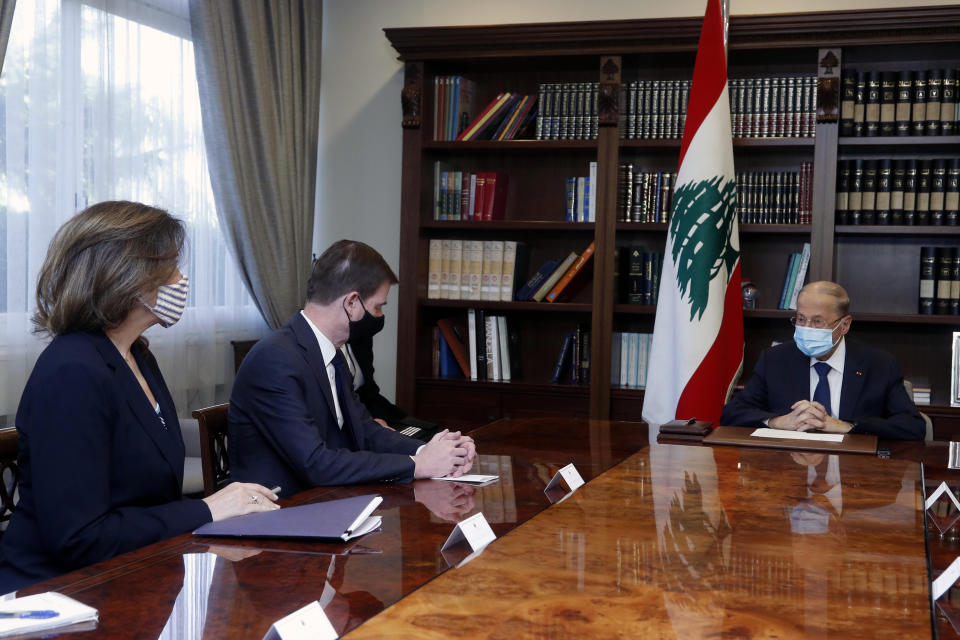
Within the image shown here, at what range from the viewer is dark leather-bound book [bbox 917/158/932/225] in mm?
4180

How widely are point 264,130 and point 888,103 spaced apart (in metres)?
2.76

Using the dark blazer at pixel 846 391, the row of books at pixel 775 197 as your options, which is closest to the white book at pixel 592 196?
the row of books at pixel 775 197

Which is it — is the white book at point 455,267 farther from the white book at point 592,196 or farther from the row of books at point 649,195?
the row of books at point 649,195

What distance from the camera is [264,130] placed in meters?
4.48

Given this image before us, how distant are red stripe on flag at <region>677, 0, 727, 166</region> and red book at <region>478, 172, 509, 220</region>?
101cm

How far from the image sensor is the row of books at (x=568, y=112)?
4539 millimetres

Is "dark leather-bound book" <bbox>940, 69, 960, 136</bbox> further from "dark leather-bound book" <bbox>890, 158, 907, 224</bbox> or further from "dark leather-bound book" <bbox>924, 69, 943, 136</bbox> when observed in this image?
"dark leather-bound book" <bbox>890, 158, 907, 224</bbox>

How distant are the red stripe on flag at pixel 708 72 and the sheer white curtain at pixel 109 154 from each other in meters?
2.14

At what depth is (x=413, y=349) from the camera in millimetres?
4742

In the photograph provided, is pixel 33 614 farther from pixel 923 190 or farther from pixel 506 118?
pixel 923 190

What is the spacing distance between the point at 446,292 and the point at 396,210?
1.96 ft

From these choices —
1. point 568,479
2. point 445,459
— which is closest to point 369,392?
point 445,459

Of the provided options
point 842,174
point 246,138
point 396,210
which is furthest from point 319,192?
point 842,174

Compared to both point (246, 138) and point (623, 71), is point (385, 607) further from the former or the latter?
point (623, 71)
